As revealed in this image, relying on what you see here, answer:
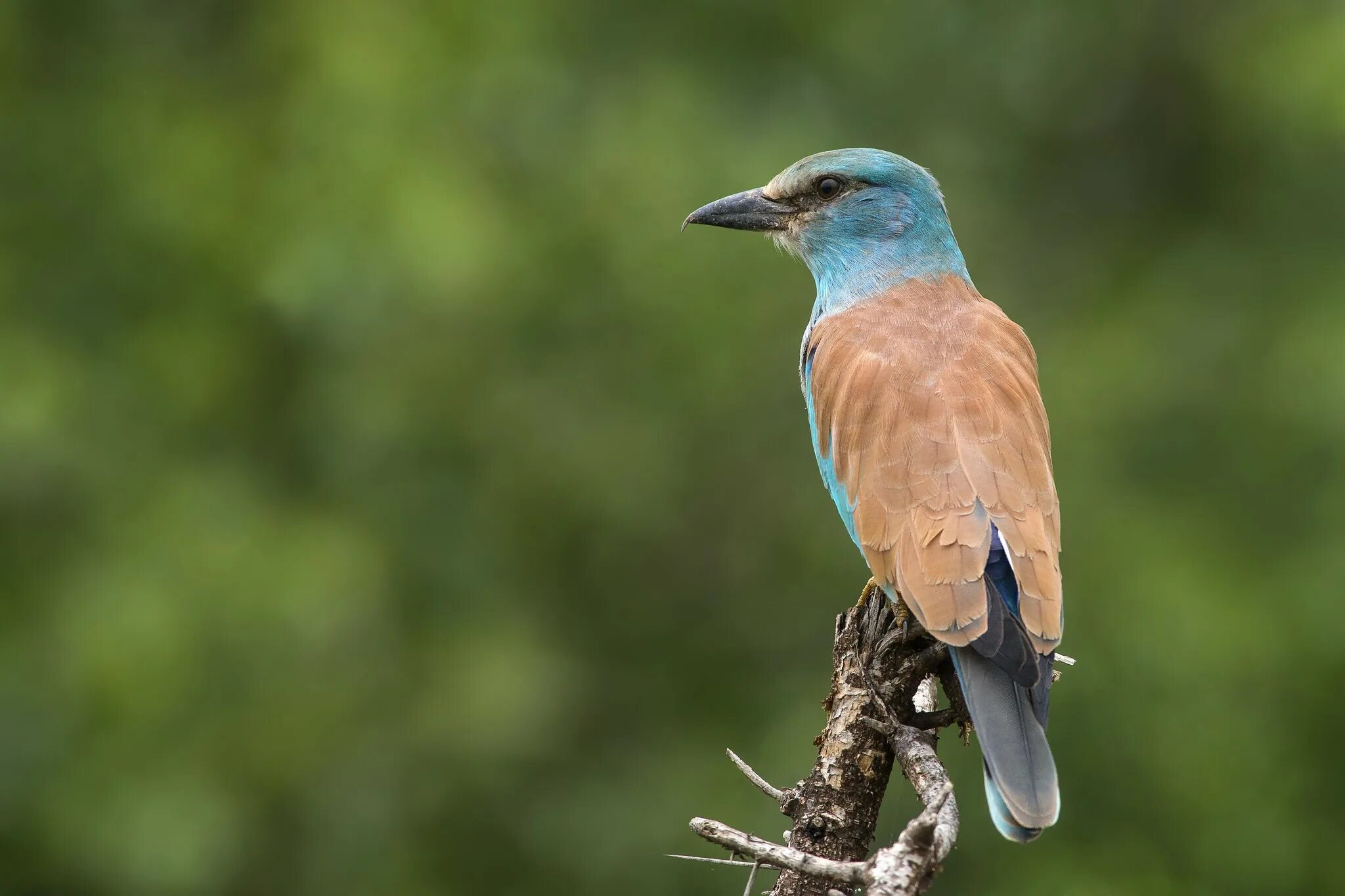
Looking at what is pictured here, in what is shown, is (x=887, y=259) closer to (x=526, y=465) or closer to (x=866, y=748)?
(x=866, y=748)

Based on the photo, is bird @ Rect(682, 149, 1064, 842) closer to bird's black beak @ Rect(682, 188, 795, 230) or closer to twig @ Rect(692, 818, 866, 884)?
bird's black beak @ Rect(682, 188, 795, 230)

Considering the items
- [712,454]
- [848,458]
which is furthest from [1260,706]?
[848,458]

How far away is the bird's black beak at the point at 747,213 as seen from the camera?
4797 millimetres

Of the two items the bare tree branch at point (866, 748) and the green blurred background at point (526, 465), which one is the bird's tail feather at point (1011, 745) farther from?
the green blurred background at point (526, 465)

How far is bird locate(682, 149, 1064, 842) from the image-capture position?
9.89 feet

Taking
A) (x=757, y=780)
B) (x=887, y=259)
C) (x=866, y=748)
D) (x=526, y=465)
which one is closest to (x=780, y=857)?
(x=757, y=780)

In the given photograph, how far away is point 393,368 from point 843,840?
134 inches

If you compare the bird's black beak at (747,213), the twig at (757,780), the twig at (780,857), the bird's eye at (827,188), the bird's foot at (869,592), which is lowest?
the twig at (780,857)

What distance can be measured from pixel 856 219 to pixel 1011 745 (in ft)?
7.14

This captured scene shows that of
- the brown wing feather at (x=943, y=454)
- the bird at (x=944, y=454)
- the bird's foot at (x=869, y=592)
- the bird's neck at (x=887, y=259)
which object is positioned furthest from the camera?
the bird's neck at (x=887, y=259)

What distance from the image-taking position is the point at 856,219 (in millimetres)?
4668

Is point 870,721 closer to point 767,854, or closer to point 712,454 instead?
point 767,854

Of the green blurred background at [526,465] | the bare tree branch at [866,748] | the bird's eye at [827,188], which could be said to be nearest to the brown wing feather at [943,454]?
the bare tree branch at [866,748]

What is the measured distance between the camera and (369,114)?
18.4 ft
